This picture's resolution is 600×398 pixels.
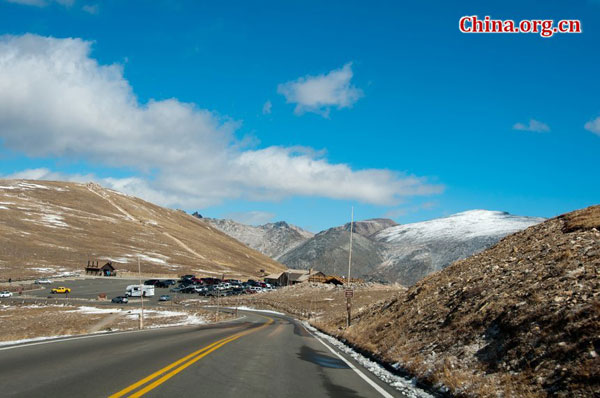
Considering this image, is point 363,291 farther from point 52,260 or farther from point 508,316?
point 52,260

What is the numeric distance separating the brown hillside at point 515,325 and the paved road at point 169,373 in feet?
7.24

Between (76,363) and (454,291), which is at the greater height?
(454,291)

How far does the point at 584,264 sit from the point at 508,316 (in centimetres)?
338

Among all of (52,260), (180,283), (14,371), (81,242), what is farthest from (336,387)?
(81,242)

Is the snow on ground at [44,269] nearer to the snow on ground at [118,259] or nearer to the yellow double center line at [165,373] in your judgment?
the snow on ground at [118,259]

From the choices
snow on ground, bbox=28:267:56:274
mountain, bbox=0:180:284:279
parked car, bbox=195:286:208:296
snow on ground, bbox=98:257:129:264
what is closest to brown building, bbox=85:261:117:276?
mountain, bbox=0:180:284:279

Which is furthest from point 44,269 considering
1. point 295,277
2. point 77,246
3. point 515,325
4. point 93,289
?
point 515,325

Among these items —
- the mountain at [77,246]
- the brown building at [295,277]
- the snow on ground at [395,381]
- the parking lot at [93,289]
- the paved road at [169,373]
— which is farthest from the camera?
the brown building at [295,277]

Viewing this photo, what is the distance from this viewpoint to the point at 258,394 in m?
8.47

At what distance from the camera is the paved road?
8312 mm

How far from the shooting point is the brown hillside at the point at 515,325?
897cm

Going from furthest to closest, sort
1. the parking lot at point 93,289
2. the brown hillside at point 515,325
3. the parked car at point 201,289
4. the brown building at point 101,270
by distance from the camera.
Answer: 1. the brown building at point 101,270
2. the parked car at point 201,289
3. the parking lot at point 93,289
4. the brown hillside at point 515,325

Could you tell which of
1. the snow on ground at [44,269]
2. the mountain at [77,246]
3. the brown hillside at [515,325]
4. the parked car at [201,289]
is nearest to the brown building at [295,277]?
the mountain at [77,246]

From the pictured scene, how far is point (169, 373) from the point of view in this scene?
10078mm
